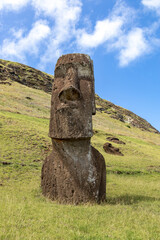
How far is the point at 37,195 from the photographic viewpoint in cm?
800

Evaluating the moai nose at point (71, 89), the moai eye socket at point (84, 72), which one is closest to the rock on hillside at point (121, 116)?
the moai eye socket at point (84, 72)

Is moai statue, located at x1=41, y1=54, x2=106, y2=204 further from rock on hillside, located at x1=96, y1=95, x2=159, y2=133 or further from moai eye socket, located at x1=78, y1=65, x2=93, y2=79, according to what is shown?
rock on hillside, located at x1=96, y1=95, x2=159, y2=133

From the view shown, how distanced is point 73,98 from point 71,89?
0.32m

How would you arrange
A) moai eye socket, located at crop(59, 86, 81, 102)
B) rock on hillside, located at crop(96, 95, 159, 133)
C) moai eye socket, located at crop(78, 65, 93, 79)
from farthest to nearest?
rock on hillside, located at crop(96, 95, 159, 133) < moai eye socket, located at crop(78, 65, 93, 79) < moai eye socket, located at crop(59, 86, 81, 102)

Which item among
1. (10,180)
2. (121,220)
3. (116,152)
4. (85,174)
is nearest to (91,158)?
(85,174)

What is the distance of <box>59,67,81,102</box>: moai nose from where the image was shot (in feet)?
24.0

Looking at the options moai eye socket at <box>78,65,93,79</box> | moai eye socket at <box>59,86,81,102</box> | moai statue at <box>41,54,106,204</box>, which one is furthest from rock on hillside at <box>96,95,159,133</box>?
moai eye socket at <box>59,86,81,102</box>

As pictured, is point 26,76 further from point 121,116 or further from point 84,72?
point 84,72

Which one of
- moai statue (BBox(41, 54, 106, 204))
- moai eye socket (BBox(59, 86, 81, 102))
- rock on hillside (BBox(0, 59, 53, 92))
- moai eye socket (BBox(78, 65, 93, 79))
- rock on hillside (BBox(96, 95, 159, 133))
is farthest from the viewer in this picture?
rock on hillside (BBox(96, 95, 159, 133))

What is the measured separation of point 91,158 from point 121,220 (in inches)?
121

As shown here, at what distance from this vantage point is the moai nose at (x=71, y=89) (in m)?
7.32

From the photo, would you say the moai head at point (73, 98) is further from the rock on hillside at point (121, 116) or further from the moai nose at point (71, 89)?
the rock on hillside at point (121, 116)

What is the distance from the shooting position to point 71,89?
729 centimetres

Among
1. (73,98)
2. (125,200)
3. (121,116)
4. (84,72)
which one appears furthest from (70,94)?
(121,116)
